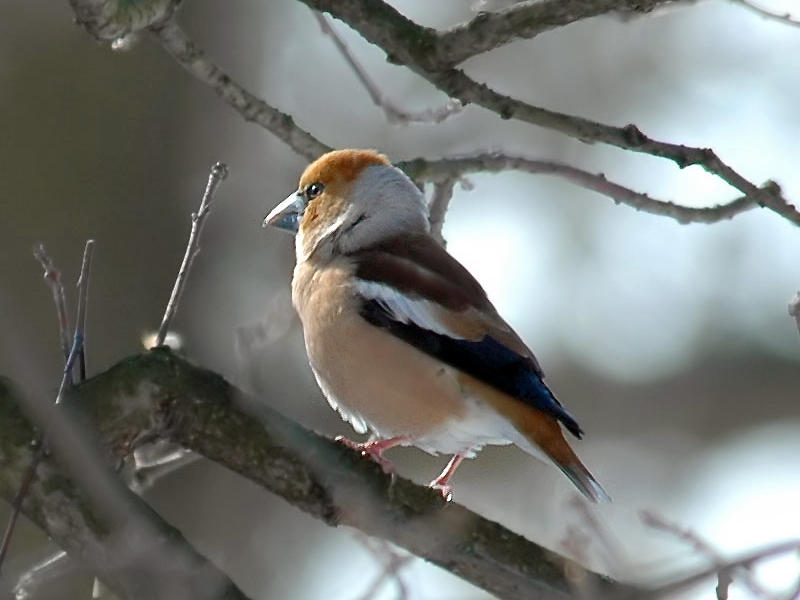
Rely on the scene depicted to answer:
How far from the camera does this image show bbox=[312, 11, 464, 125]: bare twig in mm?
4441

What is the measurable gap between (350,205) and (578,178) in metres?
1.05

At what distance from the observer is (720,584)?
2.12 meters

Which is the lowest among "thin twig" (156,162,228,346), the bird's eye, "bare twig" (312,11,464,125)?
"thin twig" (156,162,228,346)

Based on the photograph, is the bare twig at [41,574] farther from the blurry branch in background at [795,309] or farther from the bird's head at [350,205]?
the bird's head at [350,205]

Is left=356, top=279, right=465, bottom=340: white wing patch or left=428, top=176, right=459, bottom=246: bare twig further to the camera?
left=428, top=176, right=459, bottom=246: bare twig

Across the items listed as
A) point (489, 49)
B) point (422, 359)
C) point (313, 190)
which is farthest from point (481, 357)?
point (313, 190)

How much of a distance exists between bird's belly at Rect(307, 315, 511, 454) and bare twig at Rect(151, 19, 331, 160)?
0.54 metres

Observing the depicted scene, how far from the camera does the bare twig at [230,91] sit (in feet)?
12.5

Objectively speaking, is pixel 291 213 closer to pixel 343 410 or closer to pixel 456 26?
pixel 343 410

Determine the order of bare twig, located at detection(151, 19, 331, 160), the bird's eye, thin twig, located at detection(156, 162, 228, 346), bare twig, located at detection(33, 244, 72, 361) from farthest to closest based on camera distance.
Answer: the bird's eye
bare twig, located at detection(151, 19, 331, 160)
thin twig, located at detection(156, 162, 228, 346)
bare twig, located at detection(33, 244, 72, 361)

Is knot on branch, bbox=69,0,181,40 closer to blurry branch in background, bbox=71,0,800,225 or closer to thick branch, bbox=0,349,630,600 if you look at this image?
blurry branch in background, bbox=71,0,800,225

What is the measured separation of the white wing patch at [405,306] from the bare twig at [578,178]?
0.35m

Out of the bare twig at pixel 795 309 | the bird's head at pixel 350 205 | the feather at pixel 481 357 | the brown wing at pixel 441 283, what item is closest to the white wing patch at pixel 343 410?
the feather at pixel 481 357

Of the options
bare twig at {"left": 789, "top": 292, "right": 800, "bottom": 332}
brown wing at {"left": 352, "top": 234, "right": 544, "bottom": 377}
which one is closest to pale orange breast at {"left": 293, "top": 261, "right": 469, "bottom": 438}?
brown wing at {"left": 352, "top": 234, "right": 544, "bottom": 377}
